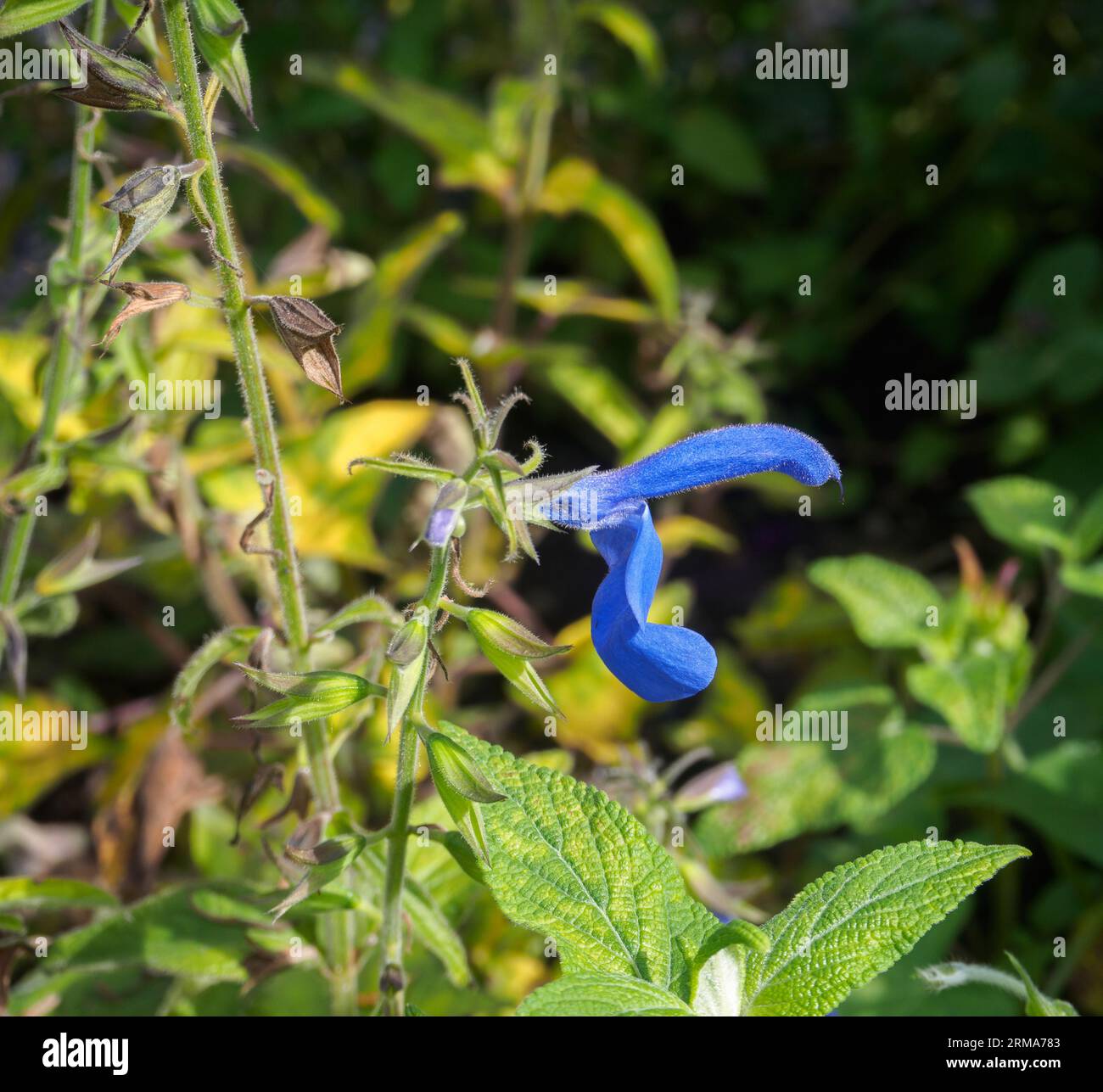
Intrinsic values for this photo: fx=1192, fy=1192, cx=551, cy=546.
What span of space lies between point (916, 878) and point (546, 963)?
3.51 feet

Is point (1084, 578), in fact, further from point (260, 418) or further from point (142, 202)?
point (142, 202)

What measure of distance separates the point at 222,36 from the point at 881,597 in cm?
151

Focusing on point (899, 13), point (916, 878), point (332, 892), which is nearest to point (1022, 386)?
point (899, 13)

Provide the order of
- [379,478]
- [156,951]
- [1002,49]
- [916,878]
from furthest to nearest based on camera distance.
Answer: [1002,49] → [379,478] → [156,951] → [916,878]

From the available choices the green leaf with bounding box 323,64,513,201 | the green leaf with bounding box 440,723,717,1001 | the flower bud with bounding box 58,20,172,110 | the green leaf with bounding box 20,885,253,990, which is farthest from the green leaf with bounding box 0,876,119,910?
the green leaf with bounding box 323,64,513,201

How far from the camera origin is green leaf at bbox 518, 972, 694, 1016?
100cm

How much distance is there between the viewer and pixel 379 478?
2217 mm

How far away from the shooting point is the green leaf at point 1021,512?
7.10 ft

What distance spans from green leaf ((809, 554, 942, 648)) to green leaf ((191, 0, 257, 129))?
55.5 inches

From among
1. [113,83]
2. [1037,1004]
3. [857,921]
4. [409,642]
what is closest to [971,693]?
[1037,1004]

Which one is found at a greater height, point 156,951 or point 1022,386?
point 1022,386

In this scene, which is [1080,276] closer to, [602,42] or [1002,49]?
[1002,49]

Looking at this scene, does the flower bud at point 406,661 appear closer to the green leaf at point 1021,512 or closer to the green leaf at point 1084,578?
the green leaf at point 1084,578

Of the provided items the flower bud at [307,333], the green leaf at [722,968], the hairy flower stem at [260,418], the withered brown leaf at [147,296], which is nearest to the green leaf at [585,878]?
the green leaf at [722,968]
